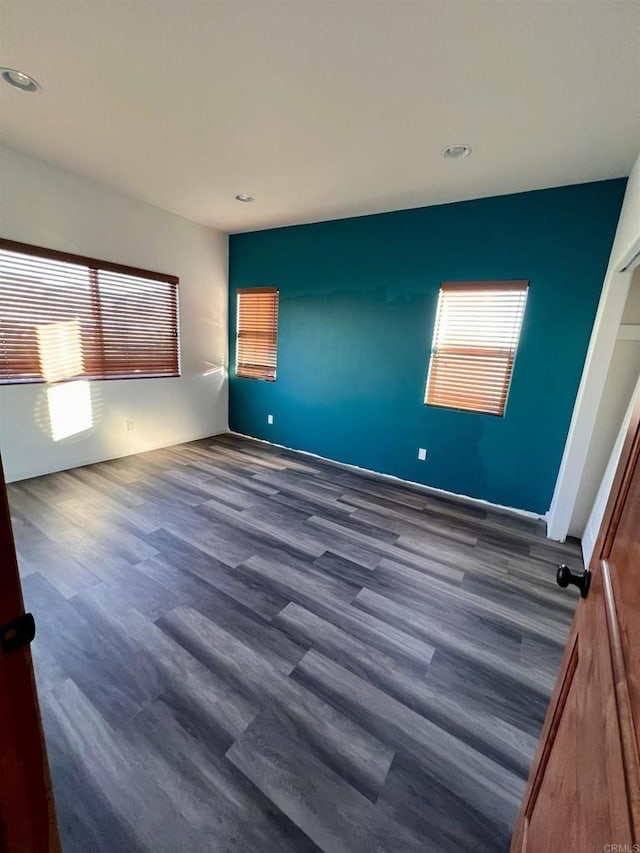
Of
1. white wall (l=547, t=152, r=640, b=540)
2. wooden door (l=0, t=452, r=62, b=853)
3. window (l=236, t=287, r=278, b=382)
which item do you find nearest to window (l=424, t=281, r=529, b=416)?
white wall (l=547, t=152, r=640, b=540)

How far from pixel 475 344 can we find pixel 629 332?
1.04 meters

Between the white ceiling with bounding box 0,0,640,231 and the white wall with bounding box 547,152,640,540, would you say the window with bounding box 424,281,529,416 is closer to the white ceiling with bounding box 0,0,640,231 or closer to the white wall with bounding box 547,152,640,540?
the white wall with bounding box 547,152,640,540

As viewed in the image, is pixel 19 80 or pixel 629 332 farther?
pixel 629 332

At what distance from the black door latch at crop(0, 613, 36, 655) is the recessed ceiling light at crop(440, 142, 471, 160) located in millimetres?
2981

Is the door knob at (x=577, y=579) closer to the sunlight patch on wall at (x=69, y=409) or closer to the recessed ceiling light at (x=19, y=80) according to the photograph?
the recessed ceiling light at (x=19, y=80)

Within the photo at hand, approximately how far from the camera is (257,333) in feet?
14.9

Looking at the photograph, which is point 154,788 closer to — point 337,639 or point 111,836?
point 111,836

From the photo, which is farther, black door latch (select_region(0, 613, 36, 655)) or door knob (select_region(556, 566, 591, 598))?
door knob (select_region(556, 566, 591, 598))

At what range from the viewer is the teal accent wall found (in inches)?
106

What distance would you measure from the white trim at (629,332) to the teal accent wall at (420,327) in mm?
284

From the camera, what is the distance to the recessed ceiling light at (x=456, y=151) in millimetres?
2184

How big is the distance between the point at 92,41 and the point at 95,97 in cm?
45

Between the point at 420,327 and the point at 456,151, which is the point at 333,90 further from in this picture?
the point at 420,327

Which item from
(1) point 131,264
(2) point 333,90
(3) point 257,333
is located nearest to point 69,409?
(1) point 131,264
